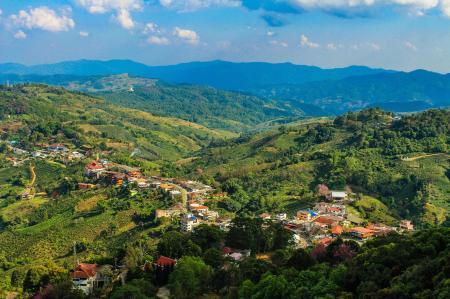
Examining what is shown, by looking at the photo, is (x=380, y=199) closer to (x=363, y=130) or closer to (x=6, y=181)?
(x=363, y=130)

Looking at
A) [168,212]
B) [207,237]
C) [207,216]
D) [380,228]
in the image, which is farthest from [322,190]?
[207,237]

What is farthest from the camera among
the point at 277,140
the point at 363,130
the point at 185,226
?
the point at 277,140

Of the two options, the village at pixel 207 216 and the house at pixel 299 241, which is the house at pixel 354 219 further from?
the house at pixel 299 241

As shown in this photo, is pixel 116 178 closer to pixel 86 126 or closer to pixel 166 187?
pixel 166 187

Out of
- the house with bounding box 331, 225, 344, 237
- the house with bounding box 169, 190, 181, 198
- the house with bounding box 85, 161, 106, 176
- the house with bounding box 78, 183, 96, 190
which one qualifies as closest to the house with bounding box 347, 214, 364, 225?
the house with bounding box 331, 225, 344, 237

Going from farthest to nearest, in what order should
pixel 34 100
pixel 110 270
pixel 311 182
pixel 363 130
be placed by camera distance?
pixel 34 100, pixel 363 130, pixel 311 182, pixel 110 270

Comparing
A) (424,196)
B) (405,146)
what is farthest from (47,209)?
(405,146)
